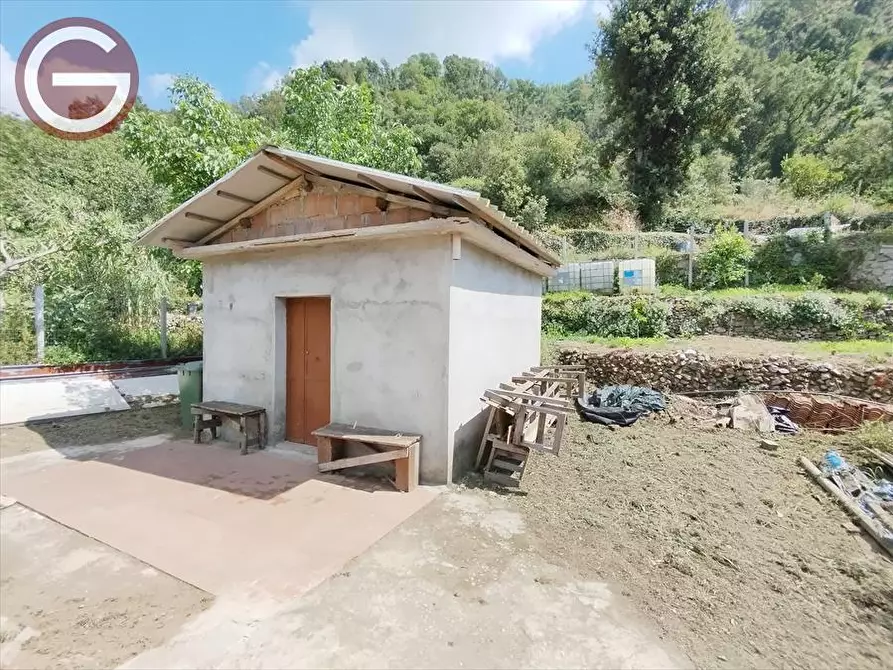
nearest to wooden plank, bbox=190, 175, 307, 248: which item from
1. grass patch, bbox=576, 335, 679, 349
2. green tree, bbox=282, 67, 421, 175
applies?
green tree, bbox=282, 67, 421, 175

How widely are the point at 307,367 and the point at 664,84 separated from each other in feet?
77.4

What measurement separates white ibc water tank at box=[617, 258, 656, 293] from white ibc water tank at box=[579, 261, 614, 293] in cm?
37

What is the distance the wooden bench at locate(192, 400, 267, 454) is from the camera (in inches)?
220

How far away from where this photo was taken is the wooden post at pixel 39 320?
918cm

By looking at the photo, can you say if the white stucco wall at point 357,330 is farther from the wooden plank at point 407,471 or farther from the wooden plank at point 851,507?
the wooden plank at point 851,507

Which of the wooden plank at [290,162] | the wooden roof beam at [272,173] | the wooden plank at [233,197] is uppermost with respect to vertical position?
the wooden plank at [290,162]

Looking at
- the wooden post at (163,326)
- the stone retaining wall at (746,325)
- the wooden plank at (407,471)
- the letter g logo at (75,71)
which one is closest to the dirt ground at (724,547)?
the wooden plank at (407,471)

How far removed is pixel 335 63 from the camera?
143ft

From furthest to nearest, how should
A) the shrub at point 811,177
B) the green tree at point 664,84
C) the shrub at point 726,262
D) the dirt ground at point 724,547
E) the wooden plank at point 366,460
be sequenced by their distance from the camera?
the shrub at point 811,177
the green tree at point 664,84
the shrub at point 726,262
the wooden plank at point 366,460
the dirt ground at point 724,547

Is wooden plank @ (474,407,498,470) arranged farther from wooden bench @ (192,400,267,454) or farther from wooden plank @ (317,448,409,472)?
wooden bench @ (192,400,267,454)

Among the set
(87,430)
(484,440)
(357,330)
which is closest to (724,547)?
(484,440)

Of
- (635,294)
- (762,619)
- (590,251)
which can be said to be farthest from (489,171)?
(762,619)

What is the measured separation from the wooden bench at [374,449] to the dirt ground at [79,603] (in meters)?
1.97

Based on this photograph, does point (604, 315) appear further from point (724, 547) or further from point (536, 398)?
point (724, 547)
